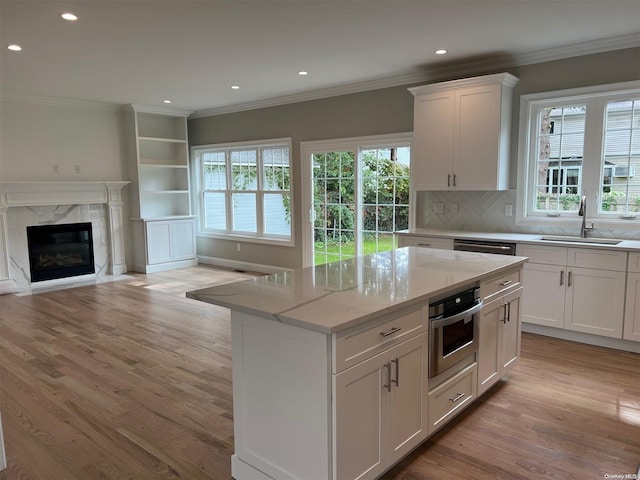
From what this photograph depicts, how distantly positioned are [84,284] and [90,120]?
8.22 feet

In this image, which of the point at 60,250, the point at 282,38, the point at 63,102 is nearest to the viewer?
the point at 282,38

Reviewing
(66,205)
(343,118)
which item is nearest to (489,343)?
(343,118)

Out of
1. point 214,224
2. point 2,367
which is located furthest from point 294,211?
point 2,367

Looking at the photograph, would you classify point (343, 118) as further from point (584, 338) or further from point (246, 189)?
point (584, 338)

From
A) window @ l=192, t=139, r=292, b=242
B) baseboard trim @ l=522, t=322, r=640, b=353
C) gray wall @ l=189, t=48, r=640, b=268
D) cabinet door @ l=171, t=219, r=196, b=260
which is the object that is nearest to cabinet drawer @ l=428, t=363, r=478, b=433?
baseboard trim @ l=522, t=322, r=640, b=353

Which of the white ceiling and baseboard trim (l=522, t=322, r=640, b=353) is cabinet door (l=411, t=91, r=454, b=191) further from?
baseboard trim (l=522, t=322, r=640, b=353)

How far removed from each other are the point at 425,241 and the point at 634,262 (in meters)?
1.82

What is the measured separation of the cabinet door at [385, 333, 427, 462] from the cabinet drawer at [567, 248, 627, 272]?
7.84 feet

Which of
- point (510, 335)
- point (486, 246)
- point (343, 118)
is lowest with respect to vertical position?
point (510, 335)

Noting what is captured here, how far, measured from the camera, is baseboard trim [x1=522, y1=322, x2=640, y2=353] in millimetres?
3862

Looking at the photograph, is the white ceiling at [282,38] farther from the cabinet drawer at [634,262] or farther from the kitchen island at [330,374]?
the kitchen island at [330,374]

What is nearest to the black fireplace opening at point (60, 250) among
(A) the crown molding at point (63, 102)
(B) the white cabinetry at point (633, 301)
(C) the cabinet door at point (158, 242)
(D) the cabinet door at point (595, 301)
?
(C) the cabinet door at point (158, 242)

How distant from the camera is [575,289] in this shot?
3.97 metres

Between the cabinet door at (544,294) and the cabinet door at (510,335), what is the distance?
1.08 meters
